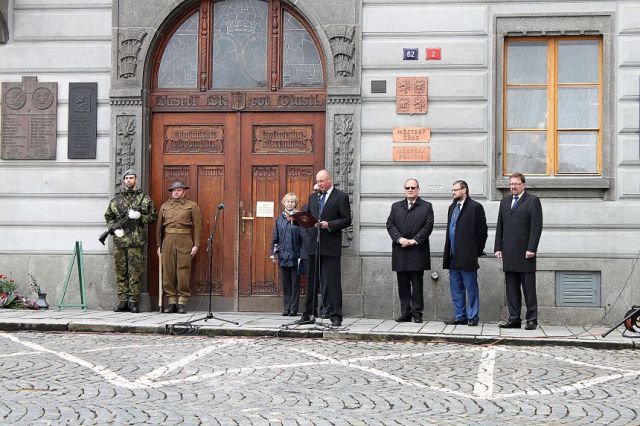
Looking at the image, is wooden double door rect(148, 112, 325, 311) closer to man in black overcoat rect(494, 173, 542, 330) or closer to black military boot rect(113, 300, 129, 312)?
black military boot rect(113, 300, 129, 312)

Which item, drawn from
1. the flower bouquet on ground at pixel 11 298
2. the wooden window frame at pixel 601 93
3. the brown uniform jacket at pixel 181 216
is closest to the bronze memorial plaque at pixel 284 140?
the brown uniform jacket at pixel 181 216

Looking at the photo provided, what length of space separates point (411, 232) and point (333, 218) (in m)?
1.27

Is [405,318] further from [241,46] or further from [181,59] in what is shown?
[181,59]

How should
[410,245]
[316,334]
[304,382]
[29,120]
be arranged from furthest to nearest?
1. [29,120]
2. [410,245]
3. [316,334]
4. [304,382]

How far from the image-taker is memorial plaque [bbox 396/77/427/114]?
15.2 metres

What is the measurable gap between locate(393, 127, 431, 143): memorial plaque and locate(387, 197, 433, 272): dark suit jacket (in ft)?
3.27

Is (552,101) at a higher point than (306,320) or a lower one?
higher

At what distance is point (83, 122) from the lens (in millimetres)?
15805

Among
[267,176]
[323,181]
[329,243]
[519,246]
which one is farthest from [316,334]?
[267,176]

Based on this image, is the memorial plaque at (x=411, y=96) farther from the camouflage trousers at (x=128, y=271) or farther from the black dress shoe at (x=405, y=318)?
the camouflage trousers at (x=128, y=271)

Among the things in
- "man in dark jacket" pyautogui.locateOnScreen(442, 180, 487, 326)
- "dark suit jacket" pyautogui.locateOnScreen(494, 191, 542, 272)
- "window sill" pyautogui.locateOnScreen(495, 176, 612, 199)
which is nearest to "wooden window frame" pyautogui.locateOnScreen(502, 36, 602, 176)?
"window sill" pyautogui.locateOnScreen(495, 176, 612, 199)

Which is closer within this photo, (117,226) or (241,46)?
(117,226)

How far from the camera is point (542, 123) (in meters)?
15.2

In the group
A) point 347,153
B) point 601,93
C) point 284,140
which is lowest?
point 347,153
